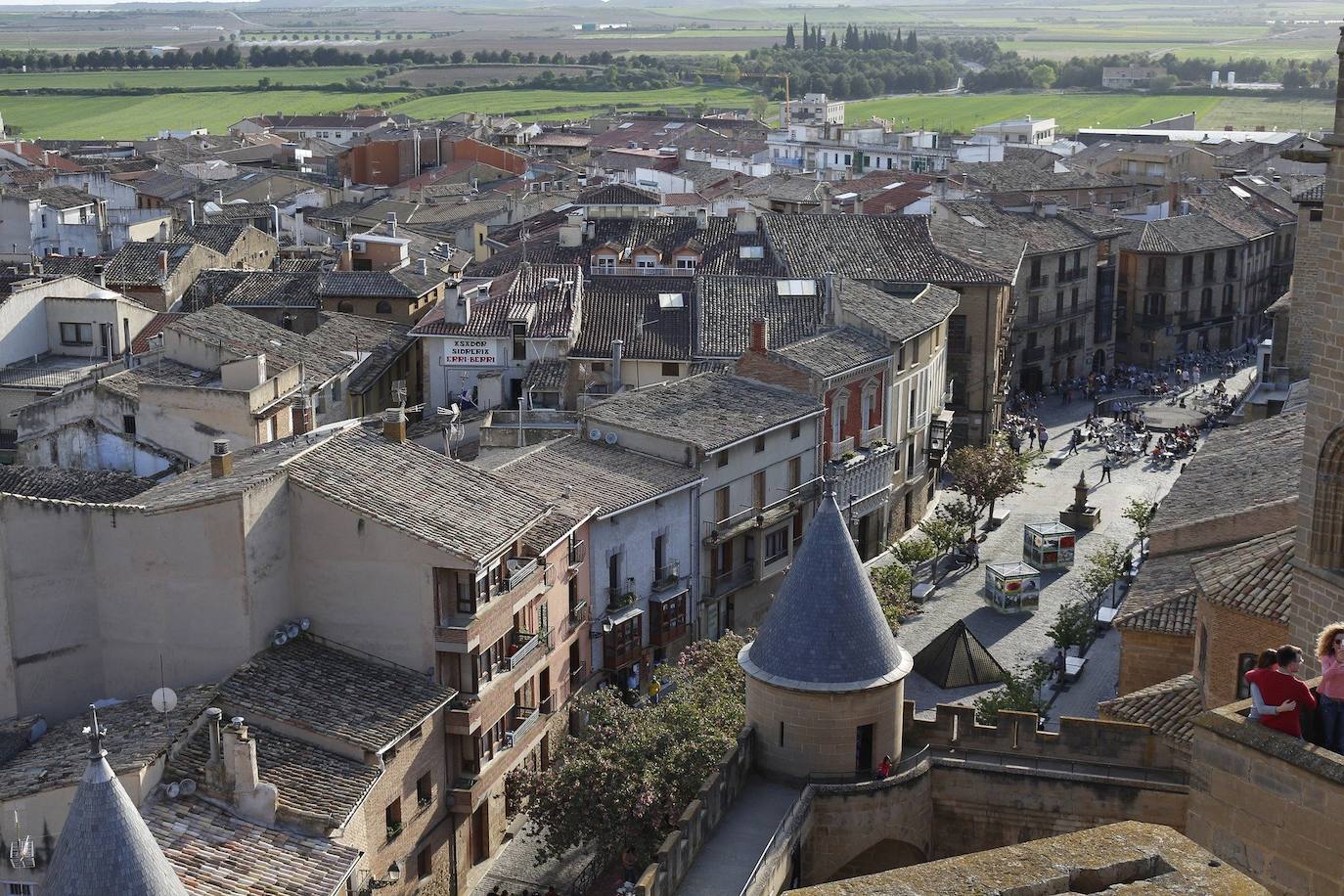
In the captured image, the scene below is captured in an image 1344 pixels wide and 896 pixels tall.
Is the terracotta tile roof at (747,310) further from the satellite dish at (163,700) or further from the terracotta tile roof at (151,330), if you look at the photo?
the satellite dish at (163,700)

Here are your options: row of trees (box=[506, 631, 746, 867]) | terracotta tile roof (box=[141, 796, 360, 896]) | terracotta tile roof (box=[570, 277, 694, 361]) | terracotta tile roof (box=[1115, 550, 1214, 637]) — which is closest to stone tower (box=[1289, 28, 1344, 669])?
terracotta tile roof (box=[1115, 550, 1214, 637])

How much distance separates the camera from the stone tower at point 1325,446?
2283 cm

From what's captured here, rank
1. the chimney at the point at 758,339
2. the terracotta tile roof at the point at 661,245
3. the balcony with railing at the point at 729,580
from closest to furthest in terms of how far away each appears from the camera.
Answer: the balcony with railing at the point at 729,580, the chimney at the point at 758,339, the terracotta tile roof at the point at 661,245

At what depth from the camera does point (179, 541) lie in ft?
113

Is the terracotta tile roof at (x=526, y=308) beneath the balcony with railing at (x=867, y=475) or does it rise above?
above

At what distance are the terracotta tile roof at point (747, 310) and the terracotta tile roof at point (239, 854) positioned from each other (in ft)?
106

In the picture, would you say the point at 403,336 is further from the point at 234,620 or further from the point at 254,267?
the point at 234,620

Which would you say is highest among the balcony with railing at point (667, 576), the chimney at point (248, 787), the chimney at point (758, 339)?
the chimney at point (758, 339)

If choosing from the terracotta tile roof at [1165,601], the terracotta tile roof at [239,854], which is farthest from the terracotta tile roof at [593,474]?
the terracotta tile roof at [239,854]

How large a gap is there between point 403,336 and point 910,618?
21.6m

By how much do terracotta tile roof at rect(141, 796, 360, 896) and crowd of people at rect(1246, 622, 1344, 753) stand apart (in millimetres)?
17162

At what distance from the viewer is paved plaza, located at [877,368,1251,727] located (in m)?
44.2

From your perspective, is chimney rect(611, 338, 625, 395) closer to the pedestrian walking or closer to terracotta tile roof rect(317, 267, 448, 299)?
terracotta tile roof rect(317, 267, 448, 299)

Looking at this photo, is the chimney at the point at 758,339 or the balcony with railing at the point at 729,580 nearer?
the balcony with railing at the point at 729,580
